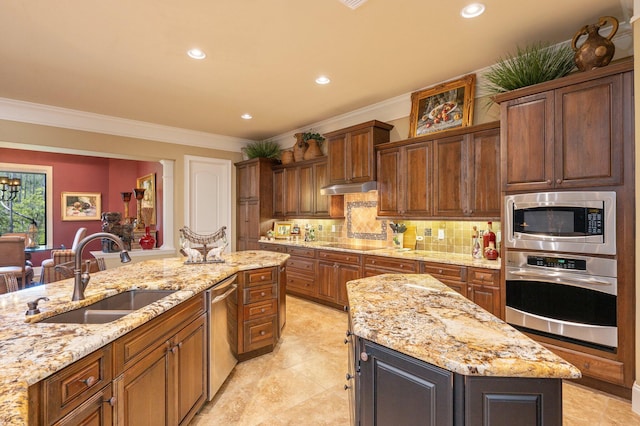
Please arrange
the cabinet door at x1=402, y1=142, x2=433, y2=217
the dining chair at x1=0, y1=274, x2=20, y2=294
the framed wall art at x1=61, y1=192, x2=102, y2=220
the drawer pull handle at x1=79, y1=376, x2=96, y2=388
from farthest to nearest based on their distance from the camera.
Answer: the framed wall art at x1=61, y1=192, x2=102, y2=220, the cabinet door at x1=402, y1=142, x2=433, y2=217, the dining chair at x1=0, y1=274, x2=20, y2=294, the drawer pull handle at x1=79, y1=376, x2=96, y2=388

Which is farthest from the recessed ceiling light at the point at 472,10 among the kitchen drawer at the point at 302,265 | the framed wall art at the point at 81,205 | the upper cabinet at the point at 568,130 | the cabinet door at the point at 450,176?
the framed wall art at the point at 81,205

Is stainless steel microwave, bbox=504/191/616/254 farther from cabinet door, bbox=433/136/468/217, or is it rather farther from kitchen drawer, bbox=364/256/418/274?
kitchen drawer, bbox=364/256/418/274

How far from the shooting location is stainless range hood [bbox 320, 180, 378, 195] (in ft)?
13.8

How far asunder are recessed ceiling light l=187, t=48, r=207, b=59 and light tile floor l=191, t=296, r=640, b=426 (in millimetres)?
3034

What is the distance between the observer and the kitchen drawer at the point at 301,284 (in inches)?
184

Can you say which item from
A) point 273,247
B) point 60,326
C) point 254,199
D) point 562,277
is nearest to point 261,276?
point 60,326

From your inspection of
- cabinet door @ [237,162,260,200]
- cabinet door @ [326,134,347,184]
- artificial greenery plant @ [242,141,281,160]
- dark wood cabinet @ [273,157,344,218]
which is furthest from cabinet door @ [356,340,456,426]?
artificial greenery plant @ [242,141,281,160]

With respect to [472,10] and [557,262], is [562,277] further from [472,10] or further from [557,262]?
[472,10]

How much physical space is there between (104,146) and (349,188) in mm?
4010

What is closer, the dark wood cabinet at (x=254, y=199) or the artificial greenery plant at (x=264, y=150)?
the dark wood cabinet at (x=254, y=199)

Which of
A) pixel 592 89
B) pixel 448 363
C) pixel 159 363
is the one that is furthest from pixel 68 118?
pixel 592 89

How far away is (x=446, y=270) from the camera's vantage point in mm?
3223

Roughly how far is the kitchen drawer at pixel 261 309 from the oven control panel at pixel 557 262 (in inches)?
93.9

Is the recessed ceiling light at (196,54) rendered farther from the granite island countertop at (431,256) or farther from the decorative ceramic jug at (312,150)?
the granite island countertop at (431,256)
